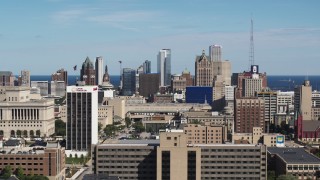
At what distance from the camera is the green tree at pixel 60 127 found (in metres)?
93.4

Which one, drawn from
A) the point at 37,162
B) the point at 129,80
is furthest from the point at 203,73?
the point at 37,162

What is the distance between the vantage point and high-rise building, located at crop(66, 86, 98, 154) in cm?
7519

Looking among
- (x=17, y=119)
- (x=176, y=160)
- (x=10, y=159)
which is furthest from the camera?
(x=17, y=119)

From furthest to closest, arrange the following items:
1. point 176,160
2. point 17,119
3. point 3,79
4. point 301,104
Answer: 1. point 3,79
2. point 301,104
3. point 17,119
4. point 176,160

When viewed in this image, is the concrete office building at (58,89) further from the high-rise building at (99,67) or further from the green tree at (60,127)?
the green tree at (60,127)

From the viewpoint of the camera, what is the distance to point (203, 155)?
171 ft

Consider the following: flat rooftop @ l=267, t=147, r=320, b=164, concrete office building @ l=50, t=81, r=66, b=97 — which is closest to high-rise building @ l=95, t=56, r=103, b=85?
concrete office building @ l=50, t=81, r=66, b=97

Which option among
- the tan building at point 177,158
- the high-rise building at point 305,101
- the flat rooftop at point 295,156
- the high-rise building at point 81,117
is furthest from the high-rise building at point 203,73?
the tan building at point 177,158

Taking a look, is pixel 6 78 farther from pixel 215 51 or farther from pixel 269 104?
pixel 215 51

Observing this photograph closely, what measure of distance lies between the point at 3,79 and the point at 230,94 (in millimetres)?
46434

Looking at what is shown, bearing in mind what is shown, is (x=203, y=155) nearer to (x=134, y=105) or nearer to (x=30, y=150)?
(x=30, y=150)

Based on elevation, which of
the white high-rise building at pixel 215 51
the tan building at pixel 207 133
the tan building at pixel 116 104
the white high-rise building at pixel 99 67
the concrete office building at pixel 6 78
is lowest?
the tan building at pixel 207 133

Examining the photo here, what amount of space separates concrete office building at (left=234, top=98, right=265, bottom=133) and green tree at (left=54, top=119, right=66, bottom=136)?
2304cm

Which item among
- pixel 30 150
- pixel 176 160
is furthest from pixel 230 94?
pixel 176 160
